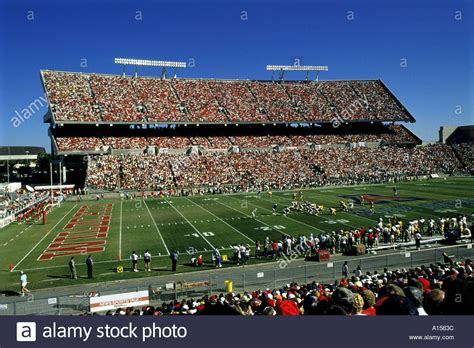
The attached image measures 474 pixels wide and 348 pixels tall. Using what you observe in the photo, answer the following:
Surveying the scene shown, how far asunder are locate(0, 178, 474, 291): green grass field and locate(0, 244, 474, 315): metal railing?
1.61m

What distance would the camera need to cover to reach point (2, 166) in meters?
88.7

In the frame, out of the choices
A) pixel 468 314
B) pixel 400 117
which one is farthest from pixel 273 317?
pixel 400 117

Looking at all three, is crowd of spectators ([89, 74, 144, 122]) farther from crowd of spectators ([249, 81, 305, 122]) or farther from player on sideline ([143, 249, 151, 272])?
player on sideline ([143, 249, 151, 272])

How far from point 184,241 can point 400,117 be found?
6480 cm

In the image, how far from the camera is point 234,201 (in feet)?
139

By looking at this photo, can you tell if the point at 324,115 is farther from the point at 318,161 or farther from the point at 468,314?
the point at 468,314

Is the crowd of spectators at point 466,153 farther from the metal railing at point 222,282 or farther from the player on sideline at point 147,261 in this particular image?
the player on sideline at point 147,261

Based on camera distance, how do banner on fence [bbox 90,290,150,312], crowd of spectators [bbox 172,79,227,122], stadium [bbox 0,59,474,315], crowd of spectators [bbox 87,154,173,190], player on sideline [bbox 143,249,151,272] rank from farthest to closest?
crowd of spectators [bbox 172,79,227,122] < crowd of spectators [bbox 87,154,173,190] < player on sideline [bbox 143,249,151,272] < stadium [bbox 0,59,474,315] < banner on fence [bbox 90,290,150,312]

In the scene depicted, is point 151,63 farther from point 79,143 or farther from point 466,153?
point 466,153

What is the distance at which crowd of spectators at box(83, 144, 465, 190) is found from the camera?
54000mm

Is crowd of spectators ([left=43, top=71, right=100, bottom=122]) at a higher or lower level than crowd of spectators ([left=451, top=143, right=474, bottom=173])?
higher

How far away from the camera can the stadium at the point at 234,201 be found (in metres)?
14.7

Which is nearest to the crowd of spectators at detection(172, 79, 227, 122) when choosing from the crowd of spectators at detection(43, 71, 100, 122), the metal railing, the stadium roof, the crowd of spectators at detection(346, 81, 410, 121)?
the crowd of spectators at detection(43, 71, 100, 122)

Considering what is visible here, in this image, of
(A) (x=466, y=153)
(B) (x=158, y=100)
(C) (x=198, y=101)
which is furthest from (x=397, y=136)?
(B) (x=158, y=100)
